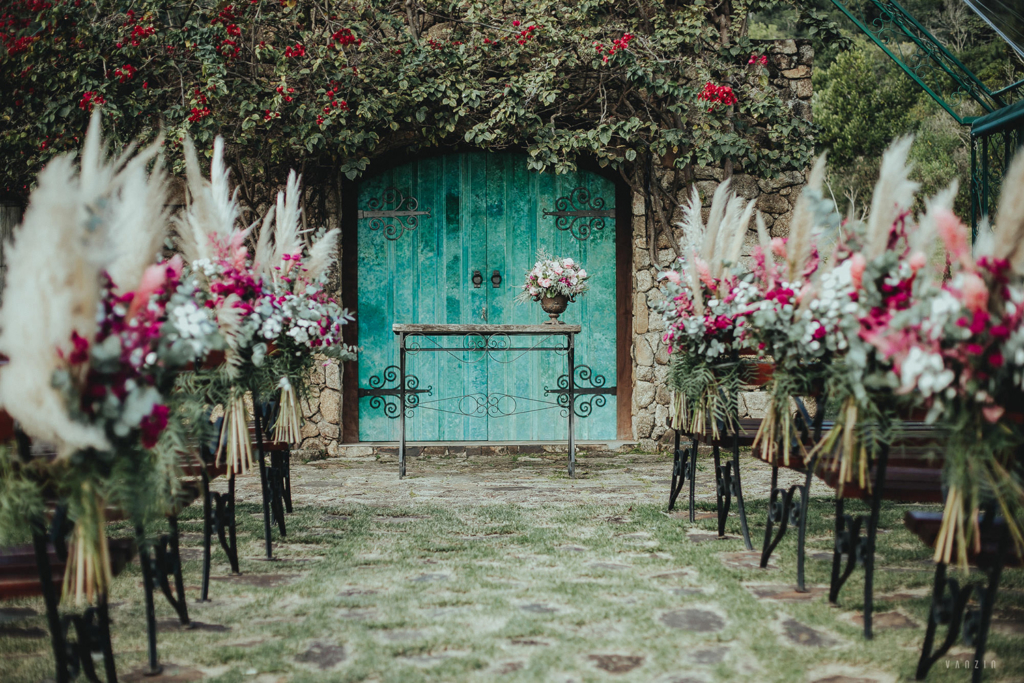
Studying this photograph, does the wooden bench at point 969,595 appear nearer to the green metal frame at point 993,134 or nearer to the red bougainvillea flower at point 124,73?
the green metal frame at point 993,134

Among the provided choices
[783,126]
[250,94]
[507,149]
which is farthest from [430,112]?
[783,126]

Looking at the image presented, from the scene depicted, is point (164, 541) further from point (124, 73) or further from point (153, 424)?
point (124, 73)

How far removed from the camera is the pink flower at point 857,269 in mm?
1949

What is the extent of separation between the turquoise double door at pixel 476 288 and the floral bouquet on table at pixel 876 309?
4.15 metres

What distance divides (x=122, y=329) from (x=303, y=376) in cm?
149

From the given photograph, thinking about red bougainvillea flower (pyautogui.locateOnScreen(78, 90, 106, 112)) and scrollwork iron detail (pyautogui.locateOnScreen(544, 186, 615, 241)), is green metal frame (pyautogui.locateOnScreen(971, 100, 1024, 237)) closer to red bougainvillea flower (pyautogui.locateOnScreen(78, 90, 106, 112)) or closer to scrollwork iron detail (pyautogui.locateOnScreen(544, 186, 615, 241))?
scrollwork iron detail (pyautogui.locateOnScreen(544, 186, 615, 241))

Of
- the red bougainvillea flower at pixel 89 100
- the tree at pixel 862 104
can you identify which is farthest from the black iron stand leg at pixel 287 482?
the tree at pixel 862 104

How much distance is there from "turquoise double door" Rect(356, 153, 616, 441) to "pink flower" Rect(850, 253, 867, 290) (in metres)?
4.25

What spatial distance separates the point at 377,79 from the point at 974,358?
4.86 meters

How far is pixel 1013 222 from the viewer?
159 centimetres

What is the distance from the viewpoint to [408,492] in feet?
14.9

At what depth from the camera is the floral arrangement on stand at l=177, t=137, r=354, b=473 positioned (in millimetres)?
2568

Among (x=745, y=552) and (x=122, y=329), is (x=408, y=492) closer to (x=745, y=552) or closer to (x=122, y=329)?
(x=745, y=552)

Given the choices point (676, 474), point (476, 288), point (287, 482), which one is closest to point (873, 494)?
point (676, 474)
